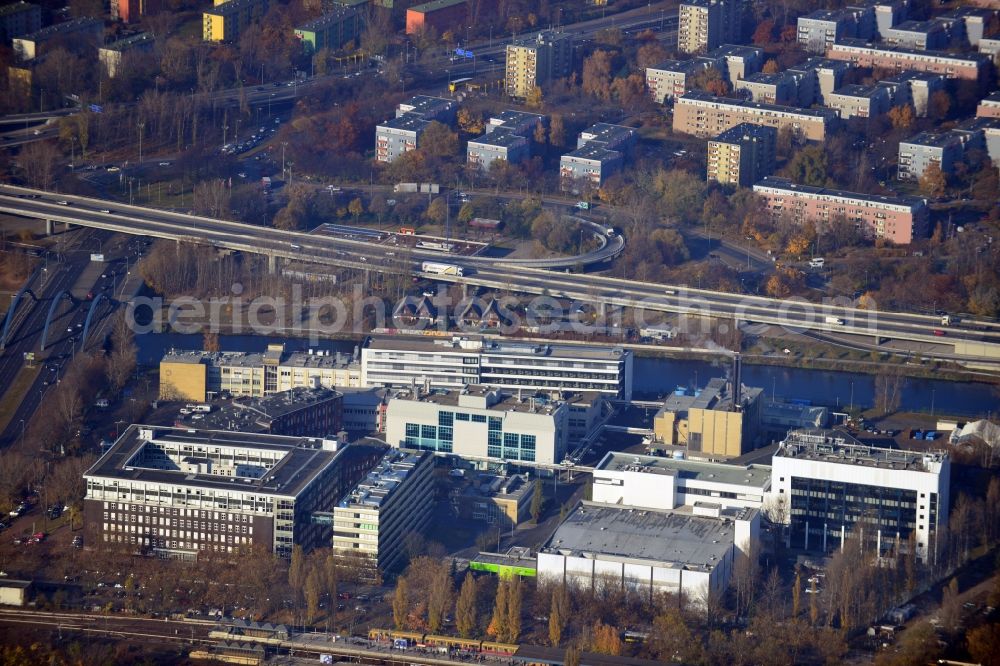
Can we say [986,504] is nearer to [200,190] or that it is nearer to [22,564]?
[22,564]

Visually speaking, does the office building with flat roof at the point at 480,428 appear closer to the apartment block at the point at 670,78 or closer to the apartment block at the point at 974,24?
the apartment block at the point at 670,78

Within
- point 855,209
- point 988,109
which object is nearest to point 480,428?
point 855,209

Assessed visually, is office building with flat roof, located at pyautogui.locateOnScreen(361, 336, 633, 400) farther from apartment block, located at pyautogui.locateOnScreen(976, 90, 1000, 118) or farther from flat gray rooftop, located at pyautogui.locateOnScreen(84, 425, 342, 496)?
apartment block, located at pyautogui.locateOnScreen(976, 90, 1000, 118)

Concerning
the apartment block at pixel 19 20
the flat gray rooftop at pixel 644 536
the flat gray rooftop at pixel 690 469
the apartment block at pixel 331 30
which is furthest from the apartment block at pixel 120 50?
the flat gray rooftop at pixel 644 536

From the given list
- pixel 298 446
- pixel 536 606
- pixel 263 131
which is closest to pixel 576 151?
pixel 263 131

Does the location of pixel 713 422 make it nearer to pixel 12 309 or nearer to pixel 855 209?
pixel 855 209

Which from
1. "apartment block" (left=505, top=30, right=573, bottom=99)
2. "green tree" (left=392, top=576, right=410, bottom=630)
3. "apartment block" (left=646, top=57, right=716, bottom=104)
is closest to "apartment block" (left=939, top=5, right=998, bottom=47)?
"apartment block" (left=646, top=57, right=716, bottom=104)
